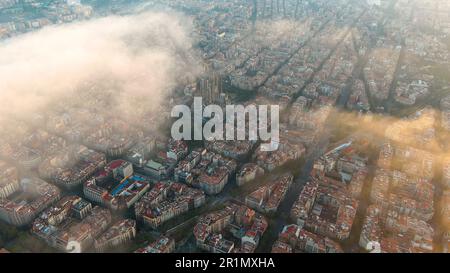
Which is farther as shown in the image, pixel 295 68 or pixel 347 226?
pixel 295 68

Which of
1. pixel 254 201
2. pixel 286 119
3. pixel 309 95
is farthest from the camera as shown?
pixel 309 95

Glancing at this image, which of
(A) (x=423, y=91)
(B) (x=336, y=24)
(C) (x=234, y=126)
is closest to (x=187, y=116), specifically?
(C) (x=234, y=126)

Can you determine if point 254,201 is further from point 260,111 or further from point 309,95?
point 309,95

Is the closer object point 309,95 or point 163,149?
point 163,149

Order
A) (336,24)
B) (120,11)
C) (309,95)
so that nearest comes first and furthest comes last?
(309,95)
(336,24)
(120,11)

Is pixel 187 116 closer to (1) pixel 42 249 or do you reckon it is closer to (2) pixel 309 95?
(2) pixel 309 95

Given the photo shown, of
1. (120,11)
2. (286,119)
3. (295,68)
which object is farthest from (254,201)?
(120,11)
